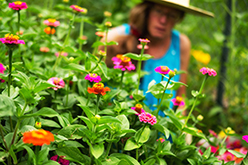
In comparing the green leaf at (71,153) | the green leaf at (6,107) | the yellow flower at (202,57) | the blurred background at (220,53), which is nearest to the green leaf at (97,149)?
the green leaf at (71,153)

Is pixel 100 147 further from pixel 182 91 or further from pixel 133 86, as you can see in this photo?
pixel 182 91

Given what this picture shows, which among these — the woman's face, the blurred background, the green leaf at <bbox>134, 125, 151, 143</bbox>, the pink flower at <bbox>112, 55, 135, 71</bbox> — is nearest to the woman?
the woman's face

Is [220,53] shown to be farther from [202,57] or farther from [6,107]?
[6,107]

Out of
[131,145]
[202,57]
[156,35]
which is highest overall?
[156,35]

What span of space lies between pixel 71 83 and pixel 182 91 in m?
1.20

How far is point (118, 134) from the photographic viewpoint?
22.5 inches

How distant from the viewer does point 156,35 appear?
4.83 ft

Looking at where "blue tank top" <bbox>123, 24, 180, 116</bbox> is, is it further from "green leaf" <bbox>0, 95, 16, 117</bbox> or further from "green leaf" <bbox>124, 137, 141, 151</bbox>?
"green leaf" <bbox>0, 95, 16, 117</bbox>

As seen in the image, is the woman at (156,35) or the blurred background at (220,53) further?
the blurred background at (220,53)

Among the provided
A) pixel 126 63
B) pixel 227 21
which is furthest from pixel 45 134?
pixel 227 21

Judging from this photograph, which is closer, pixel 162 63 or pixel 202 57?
pixel 162 63

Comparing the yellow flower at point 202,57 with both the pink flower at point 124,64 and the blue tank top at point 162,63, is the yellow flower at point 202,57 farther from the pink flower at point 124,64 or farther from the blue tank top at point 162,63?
the pink flower at point 124,64

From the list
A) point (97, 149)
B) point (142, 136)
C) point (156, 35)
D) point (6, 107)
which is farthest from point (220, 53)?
point (6, 107)

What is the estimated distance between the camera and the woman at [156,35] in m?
1.46
